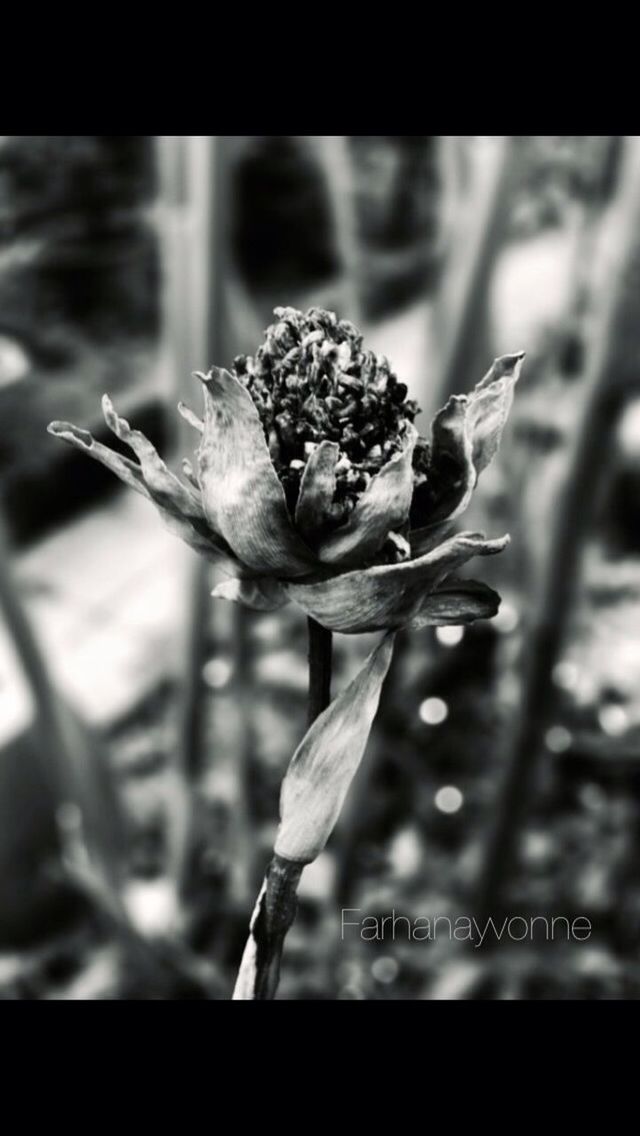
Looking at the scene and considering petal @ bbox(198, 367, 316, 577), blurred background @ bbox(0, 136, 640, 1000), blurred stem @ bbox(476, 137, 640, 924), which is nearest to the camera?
petal @ bbox(198, 367, 316, 577)

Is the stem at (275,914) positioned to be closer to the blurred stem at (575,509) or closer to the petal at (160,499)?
the petal at (160,499)

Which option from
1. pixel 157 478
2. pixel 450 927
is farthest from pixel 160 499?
pixel 450 927

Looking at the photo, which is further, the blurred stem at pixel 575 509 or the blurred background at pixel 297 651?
the blurred background at pixel 297 651

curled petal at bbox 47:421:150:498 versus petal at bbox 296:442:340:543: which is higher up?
curled petal at bbox 47:421:150:498

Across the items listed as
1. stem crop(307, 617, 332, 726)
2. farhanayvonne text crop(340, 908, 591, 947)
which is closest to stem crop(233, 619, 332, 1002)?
stem crop(307, 617, 332, 726)

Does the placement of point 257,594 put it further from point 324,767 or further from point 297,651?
point 297,651

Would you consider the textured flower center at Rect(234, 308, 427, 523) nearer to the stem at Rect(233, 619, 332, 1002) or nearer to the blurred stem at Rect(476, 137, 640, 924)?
the stem at Rect(233, 619, 332, 1002)

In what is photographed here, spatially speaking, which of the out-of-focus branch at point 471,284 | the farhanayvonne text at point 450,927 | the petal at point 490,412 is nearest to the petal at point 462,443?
the petal at point 490,412

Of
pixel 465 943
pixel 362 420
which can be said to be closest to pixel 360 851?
pixel 465 943
